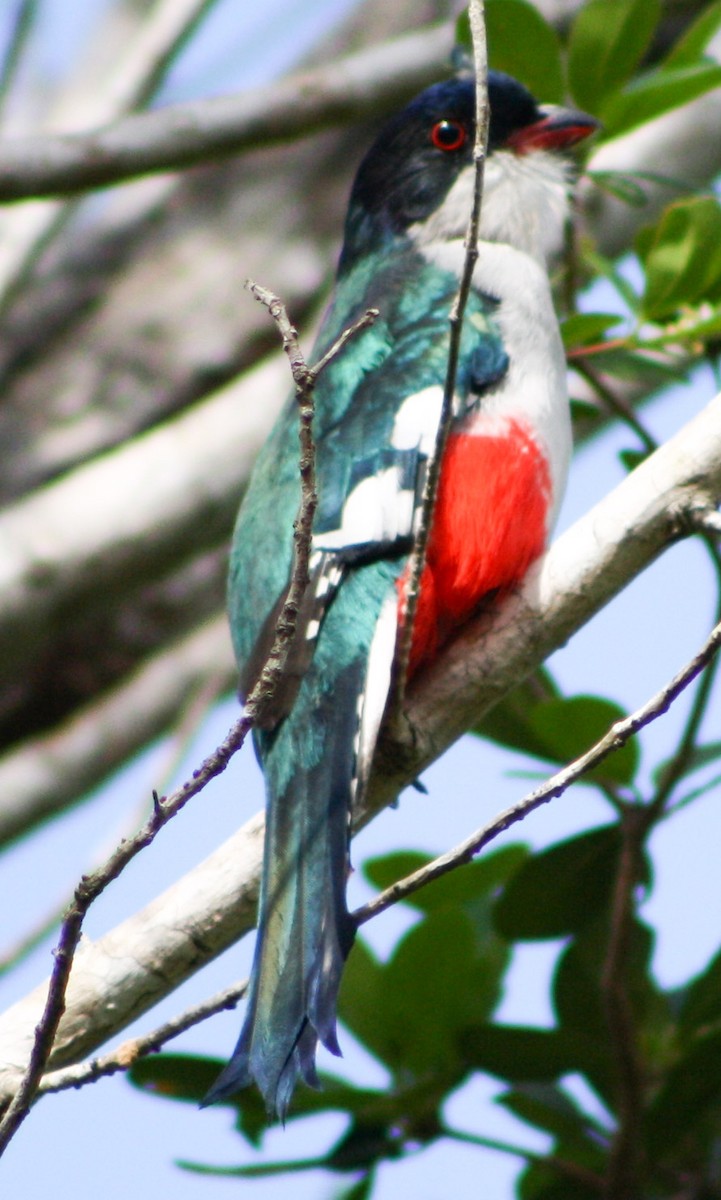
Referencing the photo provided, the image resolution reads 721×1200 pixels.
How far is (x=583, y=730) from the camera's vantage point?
10.7 feet

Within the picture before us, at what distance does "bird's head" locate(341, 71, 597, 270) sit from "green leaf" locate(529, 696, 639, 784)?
4.68 ft

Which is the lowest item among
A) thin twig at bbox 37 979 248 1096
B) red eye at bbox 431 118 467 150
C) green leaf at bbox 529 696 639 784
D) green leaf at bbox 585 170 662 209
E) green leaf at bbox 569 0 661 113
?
thin twig at bbox 37 979 248 1096

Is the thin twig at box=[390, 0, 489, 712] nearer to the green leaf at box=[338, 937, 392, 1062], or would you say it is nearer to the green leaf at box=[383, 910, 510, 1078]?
the green leaf at box=[383, 910, 510, 1078]

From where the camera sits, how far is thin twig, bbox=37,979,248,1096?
79.6 inches

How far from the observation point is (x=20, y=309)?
243 inches

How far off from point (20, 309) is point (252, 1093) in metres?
3.83

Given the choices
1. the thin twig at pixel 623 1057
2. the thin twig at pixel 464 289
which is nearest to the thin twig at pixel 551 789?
the thin twig at pixel 464 289

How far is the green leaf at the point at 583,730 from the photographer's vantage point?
10.5 ft

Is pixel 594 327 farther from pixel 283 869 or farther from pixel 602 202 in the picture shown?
pixel 602 202

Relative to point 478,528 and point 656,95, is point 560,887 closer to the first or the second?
point 478,528

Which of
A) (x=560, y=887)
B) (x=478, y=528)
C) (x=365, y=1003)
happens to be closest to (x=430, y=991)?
(x=365, y=1003)

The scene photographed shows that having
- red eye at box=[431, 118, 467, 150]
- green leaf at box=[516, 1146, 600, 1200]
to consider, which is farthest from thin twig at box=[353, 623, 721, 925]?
red eye at box=[431, 118, 467, 150]

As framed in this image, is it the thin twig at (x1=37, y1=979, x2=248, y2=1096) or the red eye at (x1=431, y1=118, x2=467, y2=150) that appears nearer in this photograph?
the thin twig at (x1=37, y1=979, x2=248, y2=1096)

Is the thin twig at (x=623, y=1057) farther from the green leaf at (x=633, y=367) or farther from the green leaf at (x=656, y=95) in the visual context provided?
the green leaf at (x=656, y=95)
